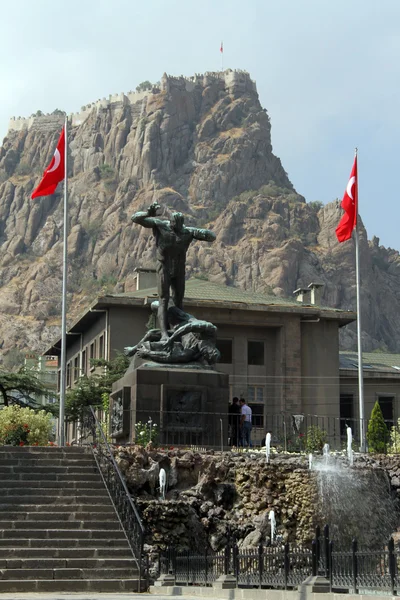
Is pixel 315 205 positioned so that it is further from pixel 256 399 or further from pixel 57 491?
pixel 57 491

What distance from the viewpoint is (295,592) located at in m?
14.2

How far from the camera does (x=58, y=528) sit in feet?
62.8

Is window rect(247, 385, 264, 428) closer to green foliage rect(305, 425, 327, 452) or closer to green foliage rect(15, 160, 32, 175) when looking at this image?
green foliage rect(305, 425, 327, 452)

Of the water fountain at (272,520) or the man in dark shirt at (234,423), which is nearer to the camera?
the water fountain at (272,520)

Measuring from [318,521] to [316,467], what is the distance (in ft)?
4.54

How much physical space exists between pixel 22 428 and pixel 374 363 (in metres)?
36.4

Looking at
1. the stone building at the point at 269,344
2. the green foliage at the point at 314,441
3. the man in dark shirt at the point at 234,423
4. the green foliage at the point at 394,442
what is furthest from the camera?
the stone building at the point at 269,344

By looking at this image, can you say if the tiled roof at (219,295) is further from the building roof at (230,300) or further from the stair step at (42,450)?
the stair step at (42,450)

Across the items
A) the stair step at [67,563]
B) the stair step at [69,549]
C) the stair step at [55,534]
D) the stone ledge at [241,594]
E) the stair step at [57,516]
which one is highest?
the stair step at [57,516]

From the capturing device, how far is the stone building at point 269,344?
164 ft

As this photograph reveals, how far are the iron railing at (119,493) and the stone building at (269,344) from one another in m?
26.1

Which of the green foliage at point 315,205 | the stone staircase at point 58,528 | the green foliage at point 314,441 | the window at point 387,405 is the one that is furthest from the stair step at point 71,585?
the green foliage at point 315,205

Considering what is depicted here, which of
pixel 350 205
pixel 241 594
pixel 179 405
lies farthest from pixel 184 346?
pixel 350 205

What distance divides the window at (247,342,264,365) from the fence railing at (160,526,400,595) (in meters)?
33.1
